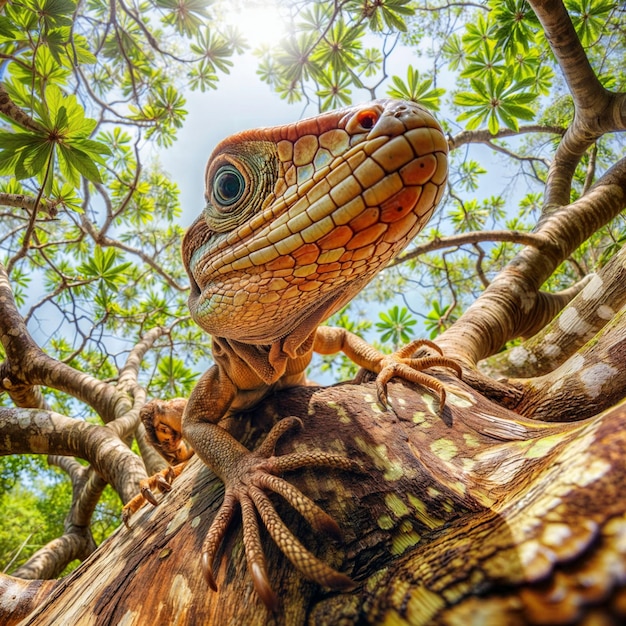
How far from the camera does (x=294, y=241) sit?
1.32m

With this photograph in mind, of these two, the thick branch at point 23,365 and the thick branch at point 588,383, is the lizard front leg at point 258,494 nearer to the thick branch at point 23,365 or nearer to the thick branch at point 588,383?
the thick branch at point 588,383

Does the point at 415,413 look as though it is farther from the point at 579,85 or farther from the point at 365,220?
the point at 579,85

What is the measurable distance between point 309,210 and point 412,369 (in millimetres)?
1122

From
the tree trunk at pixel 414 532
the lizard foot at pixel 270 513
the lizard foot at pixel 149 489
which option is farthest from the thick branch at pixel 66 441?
the lizard foot at pixel 270 513

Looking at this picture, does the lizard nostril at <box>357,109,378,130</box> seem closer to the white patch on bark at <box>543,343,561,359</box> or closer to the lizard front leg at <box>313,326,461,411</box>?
the lizard front leg at <box>313,326,461,411</box>

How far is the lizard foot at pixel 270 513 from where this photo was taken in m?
0.91

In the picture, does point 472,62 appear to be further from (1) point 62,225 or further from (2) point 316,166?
(1) point 62,225

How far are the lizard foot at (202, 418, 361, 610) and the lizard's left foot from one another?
0.49 metres

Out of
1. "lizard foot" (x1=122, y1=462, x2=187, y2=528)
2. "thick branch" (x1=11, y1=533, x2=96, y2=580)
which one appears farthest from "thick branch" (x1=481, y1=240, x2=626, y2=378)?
"thick branch" (x1=11, y1=533, x2=96, y2=580)

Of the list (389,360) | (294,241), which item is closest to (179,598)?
(294,241)

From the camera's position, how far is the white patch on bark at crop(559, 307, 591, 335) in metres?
2.41

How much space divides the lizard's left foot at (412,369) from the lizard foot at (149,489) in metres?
1.22

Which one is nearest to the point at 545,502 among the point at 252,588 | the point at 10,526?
the point at 252,588

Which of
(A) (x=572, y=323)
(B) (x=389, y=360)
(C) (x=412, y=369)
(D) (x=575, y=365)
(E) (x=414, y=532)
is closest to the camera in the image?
(E) (x=414, y=532)
